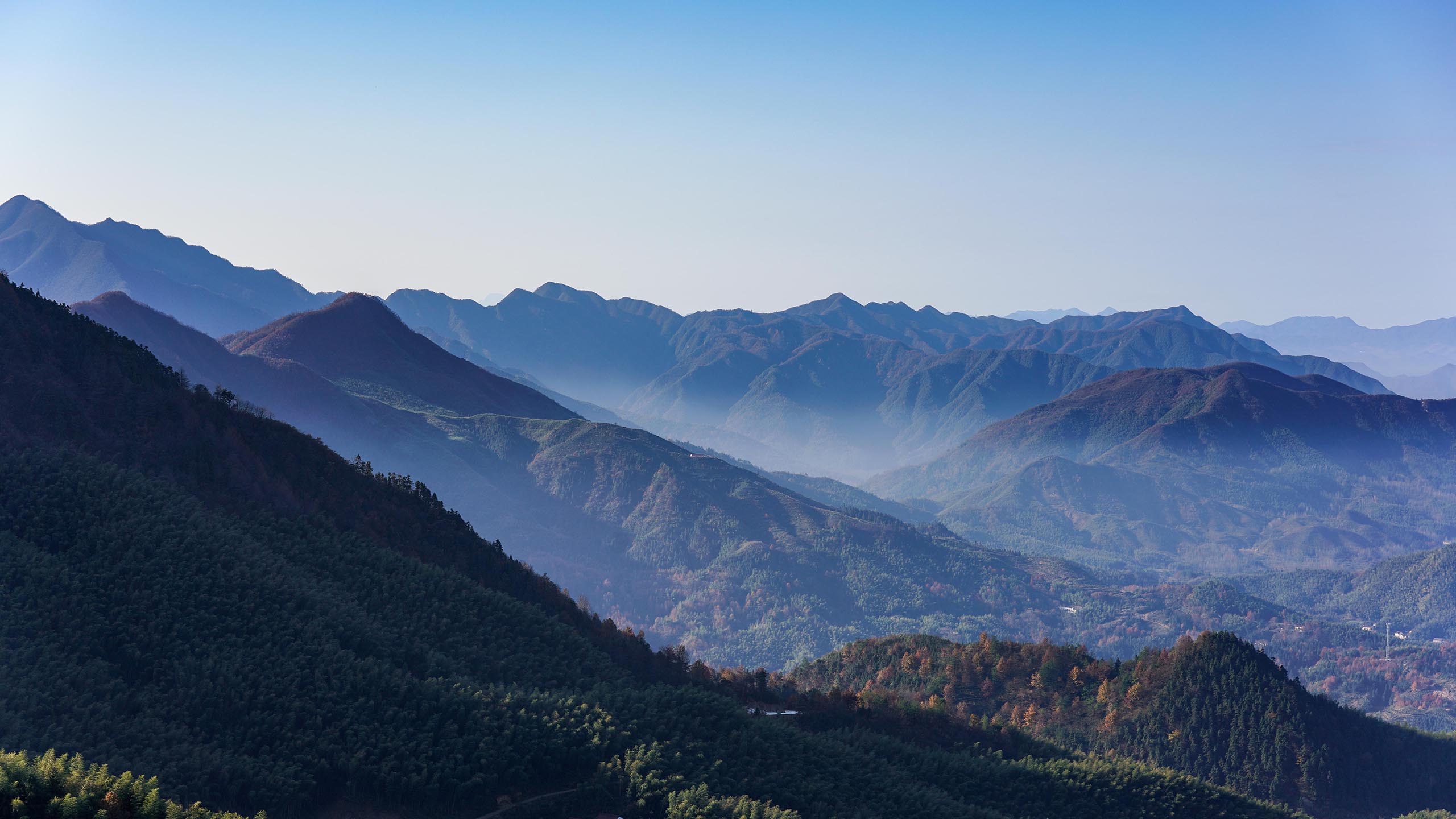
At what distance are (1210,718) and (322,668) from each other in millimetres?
91891

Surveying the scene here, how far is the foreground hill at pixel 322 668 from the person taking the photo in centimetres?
4447

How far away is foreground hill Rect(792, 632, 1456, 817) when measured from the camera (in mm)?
101688

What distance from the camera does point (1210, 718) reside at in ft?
349

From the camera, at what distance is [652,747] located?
50281mm

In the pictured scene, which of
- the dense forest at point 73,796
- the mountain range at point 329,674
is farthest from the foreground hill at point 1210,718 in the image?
the dense forest at point 73,796

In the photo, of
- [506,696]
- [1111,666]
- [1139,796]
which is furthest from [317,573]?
[1111,666]

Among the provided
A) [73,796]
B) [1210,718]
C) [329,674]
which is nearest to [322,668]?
[329,674]

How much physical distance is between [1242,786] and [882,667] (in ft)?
134

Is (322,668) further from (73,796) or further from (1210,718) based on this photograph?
(1210,718)

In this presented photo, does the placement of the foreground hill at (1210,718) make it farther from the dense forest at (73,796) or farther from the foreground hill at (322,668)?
the dense forest at (73,796)

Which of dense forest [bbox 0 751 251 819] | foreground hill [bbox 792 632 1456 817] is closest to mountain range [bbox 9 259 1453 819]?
dense forest [bbox 0 751 251 819]

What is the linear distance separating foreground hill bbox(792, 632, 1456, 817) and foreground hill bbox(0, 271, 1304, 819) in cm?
2971

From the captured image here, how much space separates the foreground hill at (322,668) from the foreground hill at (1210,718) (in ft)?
97.5

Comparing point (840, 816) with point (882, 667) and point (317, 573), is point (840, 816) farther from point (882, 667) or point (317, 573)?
point (882, 667)
